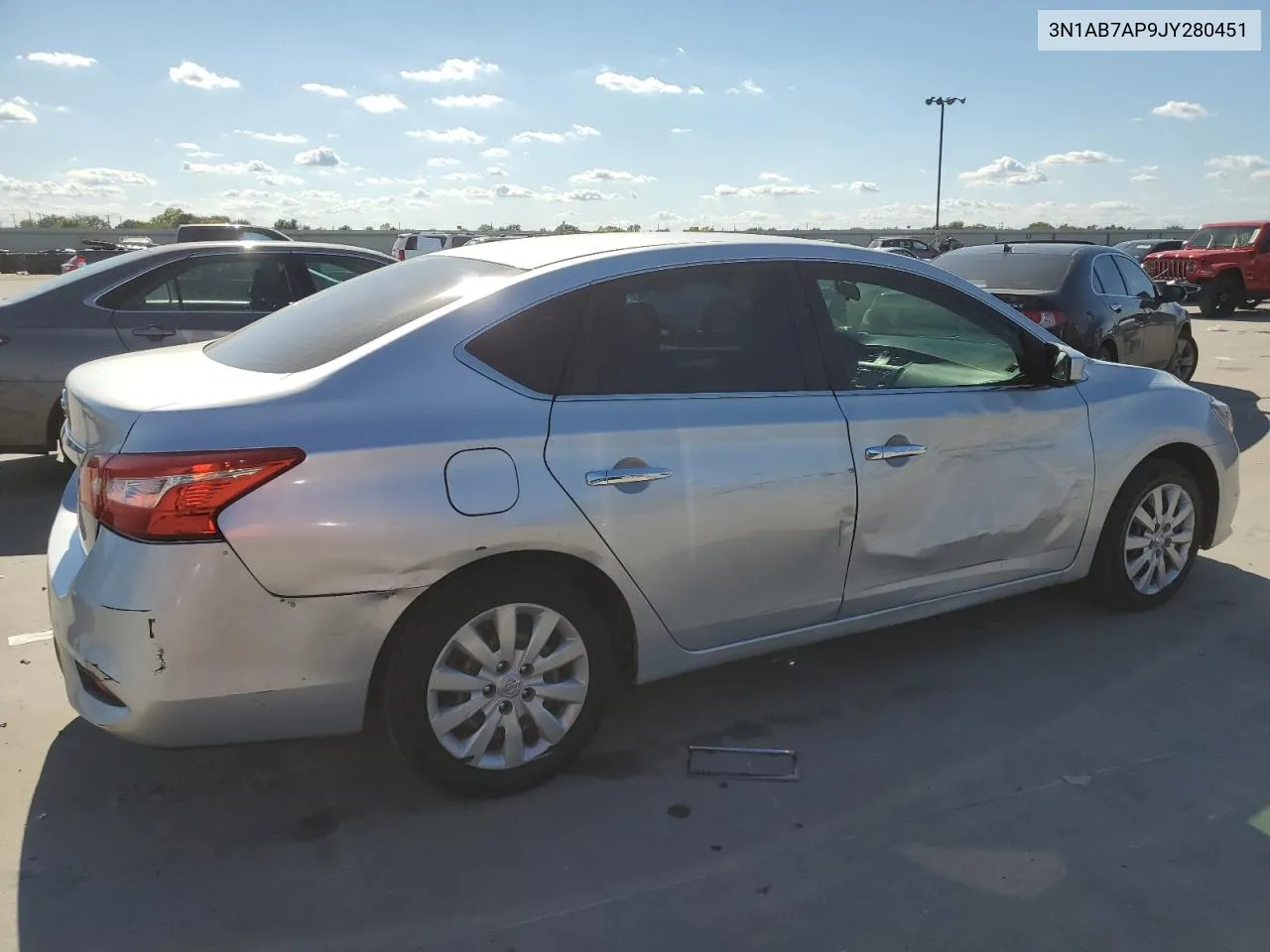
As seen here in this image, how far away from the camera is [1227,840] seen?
2.87 meters

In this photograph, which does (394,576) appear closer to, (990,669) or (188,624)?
(188,624)

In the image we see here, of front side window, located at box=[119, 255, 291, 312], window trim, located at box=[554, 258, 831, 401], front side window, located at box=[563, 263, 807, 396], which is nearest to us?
front side window, located at box=[563, 263, 807, 396]

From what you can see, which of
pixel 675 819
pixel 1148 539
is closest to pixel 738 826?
pixel 675 819

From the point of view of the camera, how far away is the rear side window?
9.77 feet

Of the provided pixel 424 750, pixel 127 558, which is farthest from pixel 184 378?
pixel 424 750

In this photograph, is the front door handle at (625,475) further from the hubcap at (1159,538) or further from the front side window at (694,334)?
the hubcap at (1159,538)

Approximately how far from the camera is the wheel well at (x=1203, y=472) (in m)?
4.52

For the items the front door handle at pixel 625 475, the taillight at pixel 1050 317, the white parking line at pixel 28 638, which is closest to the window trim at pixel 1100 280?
the taillight at pixel 1050 317

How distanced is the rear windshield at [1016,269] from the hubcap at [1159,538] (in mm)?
4131

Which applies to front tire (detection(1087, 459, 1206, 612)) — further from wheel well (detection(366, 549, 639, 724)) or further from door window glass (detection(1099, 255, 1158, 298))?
door window glass (detection(1099, 255, 1158, 298))

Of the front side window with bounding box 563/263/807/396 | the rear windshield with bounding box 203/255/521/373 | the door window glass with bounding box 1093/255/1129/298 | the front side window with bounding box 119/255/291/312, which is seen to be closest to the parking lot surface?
the front side window with bounding box 563/263/807/396

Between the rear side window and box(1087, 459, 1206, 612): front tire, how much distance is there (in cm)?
263

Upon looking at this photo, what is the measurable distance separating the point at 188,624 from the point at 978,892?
216 cm

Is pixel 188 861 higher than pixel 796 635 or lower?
lower
